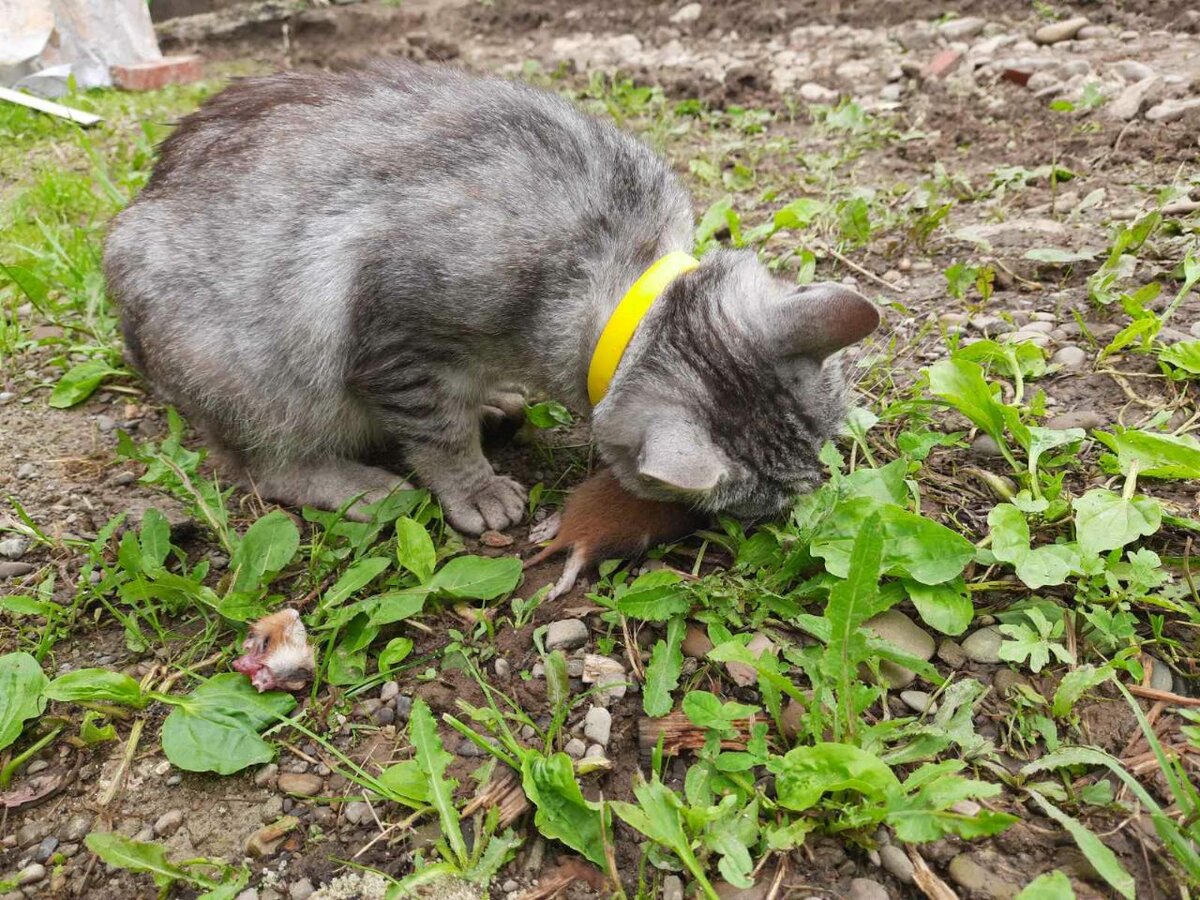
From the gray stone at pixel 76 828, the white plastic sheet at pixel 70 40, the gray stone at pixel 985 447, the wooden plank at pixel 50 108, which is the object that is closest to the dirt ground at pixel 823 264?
the gray stone at pixel 76 828

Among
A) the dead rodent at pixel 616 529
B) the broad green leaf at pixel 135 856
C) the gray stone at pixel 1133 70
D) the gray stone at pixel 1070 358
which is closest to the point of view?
the broad green leaf at pixel 135 856

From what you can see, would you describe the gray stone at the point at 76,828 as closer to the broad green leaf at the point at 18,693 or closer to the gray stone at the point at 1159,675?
the broad green leaf at the point at 18,693

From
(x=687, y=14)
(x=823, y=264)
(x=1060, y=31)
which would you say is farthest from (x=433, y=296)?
(x=687, y=14)

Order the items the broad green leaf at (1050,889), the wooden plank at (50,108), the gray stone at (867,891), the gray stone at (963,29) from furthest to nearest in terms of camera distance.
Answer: the wooden plank at (50,108) < the gray stone at (963,29) < the gray stone at (867,891) < the broad green leaf at (1050,889)

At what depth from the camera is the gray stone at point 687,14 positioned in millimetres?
7215

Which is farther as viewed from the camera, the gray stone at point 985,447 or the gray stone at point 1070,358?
the gray stone at point 1070,358

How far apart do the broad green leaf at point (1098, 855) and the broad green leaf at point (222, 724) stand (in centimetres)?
190

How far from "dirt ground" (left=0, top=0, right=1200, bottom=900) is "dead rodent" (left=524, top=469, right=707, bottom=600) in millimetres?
109

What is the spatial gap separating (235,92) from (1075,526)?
3577 mm

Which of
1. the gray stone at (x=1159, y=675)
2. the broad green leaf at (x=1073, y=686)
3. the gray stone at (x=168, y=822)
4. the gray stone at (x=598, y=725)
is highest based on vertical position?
the broad green leaf at (x=1073, y=686)

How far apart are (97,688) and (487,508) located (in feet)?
4.34

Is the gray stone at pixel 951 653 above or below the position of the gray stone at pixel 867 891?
above

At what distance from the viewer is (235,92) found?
11.3 ft

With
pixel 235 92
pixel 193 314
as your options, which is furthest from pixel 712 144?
pixel 193 314
